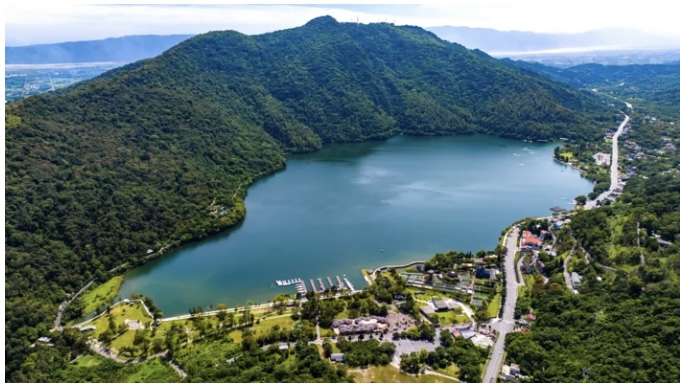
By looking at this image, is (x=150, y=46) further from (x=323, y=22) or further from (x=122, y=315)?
(x=122, y=315)

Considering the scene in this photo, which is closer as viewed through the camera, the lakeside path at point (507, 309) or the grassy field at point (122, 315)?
the lakeside path at point (507, 309)

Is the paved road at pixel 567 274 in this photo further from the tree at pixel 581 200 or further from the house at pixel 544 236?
the tree at pixel 581 200

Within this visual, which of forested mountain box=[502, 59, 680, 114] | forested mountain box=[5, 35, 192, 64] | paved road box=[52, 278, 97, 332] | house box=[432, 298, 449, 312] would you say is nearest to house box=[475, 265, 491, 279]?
house box=[432, 298, 449, 312]

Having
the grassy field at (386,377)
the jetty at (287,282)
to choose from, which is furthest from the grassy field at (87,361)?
the grassy field at (386,377)

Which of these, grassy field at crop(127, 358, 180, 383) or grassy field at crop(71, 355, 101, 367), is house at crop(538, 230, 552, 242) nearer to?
grassy field at crop(127, 358, 180, 383)

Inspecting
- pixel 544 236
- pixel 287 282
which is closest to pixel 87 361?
pixel 287 282

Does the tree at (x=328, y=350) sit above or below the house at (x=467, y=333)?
above

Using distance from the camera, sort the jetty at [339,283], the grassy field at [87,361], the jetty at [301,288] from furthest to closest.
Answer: the jetty at [339,283] < the jetty at [301,288] < the grassy field at [87,361]
